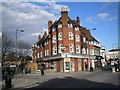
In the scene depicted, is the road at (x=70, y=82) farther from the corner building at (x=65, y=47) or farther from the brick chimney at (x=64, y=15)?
the brick chimney at (x=64, y=15)

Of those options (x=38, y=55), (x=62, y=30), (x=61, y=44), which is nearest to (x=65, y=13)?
(x=62, y=30)

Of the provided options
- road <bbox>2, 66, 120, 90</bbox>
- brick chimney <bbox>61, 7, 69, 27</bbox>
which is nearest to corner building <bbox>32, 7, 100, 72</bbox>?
brick chimney <bbox>61, 7, 69, 27</bbox>

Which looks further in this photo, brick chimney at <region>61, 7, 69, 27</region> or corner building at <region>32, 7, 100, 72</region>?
brick chimney at <region>61, 7, 69, 27</region>

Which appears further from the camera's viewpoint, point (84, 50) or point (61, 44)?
point (84, 50)

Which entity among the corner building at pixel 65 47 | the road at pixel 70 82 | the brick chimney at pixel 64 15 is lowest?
the road at pixel 70 82

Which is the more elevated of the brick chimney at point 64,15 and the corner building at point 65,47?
the brick chimney at point 64,15

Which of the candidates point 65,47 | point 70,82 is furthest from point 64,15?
point 70,82

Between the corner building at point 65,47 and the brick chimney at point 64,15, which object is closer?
the corner building at point 65,47

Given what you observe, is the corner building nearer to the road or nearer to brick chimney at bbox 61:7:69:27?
brick chimney at bbox 61:7:69:27

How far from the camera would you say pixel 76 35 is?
147ft

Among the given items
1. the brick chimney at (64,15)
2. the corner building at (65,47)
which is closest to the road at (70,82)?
the corner building at (65,47)

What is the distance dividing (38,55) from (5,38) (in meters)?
18.9

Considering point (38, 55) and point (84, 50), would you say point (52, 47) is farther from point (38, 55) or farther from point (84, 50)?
point (38, 55)

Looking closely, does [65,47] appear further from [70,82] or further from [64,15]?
[70,82]
